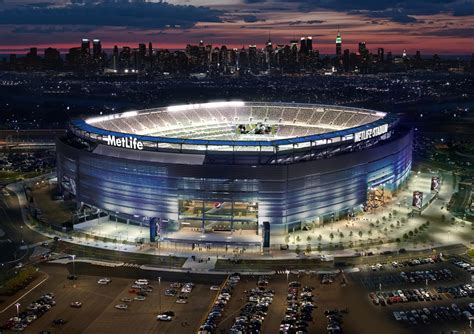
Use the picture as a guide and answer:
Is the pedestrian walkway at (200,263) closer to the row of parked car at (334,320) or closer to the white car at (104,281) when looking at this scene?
the white car at (104,281)

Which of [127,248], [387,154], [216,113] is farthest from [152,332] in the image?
[216,113]

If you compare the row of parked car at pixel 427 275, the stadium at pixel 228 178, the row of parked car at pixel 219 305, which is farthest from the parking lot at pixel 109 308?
the row of parked car at pixel 427 275

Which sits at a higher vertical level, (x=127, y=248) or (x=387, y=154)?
(x=387, y=154)

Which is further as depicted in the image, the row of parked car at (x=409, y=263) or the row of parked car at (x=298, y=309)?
the row of parked car at (x=409, y=263)

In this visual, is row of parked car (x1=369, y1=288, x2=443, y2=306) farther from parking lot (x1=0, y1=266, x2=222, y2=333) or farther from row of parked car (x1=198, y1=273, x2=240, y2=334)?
parking lot (x1=0, y1=266, x2=222, y2=333)

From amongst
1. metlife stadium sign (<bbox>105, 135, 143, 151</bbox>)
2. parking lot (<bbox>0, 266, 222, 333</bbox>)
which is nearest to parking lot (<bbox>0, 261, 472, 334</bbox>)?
parking lot (<bbox>0, 266, 222, 333</bbox>)

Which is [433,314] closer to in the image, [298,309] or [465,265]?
[298,309]

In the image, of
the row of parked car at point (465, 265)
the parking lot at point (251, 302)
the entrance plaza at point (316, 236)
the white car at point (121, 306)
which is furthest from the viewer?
the entrance plaza at point (316, 236)

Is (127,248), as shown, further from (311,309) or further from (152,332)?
(311,309)
